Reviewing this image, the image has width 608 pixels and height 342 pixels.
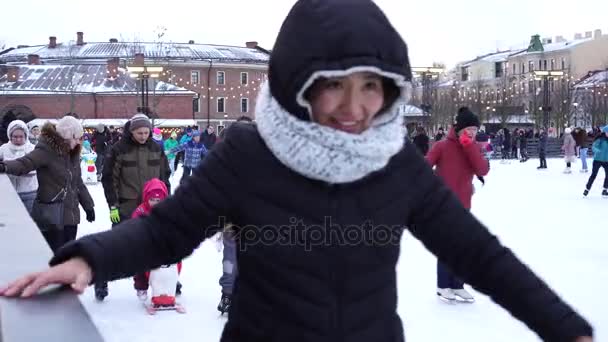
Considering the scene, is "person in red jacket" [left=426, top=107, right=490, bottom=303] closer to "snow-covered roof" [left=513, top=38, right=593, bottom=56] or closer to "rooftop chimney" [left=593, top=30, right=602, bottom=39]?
"snow-covered roof" [left=513, top=38, right=593, bottom=56]

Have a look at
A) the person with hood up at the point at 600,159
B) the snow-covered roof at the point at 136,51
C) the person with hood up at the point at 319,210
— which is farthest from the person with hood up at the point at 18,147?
the snow-covered roof at the point at 136,51

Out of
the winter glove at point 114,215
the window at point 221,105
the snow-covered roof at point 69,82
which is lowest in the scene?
the winter glove at point 114,215

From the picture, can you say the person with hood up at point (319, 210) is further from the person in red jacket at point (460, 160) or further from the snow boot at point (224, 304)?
the person in red jacket at point (460, 160)

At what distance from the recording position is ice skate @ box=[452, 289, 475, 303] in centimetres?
641

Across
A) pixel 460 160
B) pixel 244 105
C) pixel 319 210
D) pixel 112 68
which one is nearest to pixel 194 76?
pixel 244 105

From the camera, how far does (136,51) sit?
193ft

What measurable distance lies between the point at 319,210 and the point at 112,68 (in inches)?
1869

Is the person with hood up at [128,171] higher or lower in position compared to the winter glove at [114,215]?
higher

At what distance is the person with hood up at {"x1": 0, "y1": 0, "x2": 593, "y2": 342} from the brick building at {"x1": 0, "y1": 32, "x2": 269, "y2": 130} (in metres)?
37.6

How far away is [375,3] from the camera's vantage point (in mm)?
1646

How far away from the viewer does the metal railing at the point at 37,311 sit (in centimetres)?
113

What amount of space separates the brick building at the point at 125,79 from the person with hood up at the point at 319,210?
123ft

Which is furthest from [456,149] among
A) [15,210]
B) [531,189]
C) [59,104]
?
[59,104]

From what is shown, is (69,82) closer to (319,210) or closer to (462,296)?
(462,296)
